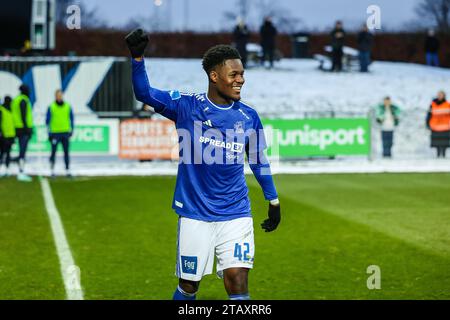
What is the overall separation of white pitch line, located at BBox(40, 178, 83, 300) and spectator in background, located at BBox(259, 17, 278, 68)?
22.6m

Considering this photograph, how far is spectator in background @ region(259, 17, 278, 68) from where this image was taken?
37469mm

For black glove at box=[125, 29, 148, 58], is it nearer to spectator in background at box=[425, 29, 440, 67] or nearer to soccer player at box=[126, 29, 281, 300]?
soccer player at box=[126, 29, 281, 300]

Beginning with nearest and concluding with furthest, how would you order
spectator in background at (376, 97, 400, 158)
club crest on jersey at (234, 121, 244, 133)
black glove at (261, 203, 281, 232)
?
club crest on jersey at (234, 121, 244, 133) < black glove at (261, 203, 281, 232) < spectator in background at (376, 97, 400, 158)

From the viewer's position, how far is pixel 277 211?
6.59 m

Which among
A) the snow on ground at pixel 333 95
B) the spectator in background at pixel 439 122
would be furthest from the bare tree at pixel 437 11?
the spectator in background at pixel 439 122

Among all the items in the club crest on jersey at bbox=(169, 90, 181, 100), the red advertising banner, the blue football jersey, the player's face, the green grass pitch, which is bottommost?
the green grass pitch

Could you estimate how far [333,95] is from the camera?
39.1m

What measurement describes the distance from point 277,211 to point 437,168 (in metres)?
17.3

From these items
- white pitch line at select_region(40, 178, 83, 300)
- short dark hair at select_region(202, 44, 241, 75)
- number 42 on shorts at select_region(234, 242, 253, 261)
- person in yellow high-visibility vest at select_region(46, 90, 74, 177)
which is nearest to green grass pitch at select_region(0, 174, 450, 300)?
white pitch line at select_region(40, 178, 83, 300)

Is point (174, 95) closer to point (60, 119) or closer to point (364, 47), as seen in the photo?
point (60, 119)

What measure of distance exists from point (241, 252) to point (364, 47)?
34722mm

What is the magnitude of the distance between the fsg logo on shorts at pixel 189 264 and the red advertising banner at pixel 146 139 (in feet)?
56.1

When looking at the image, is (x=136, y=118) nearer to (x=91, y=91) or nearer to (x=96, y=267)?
(x=91, y=91)
